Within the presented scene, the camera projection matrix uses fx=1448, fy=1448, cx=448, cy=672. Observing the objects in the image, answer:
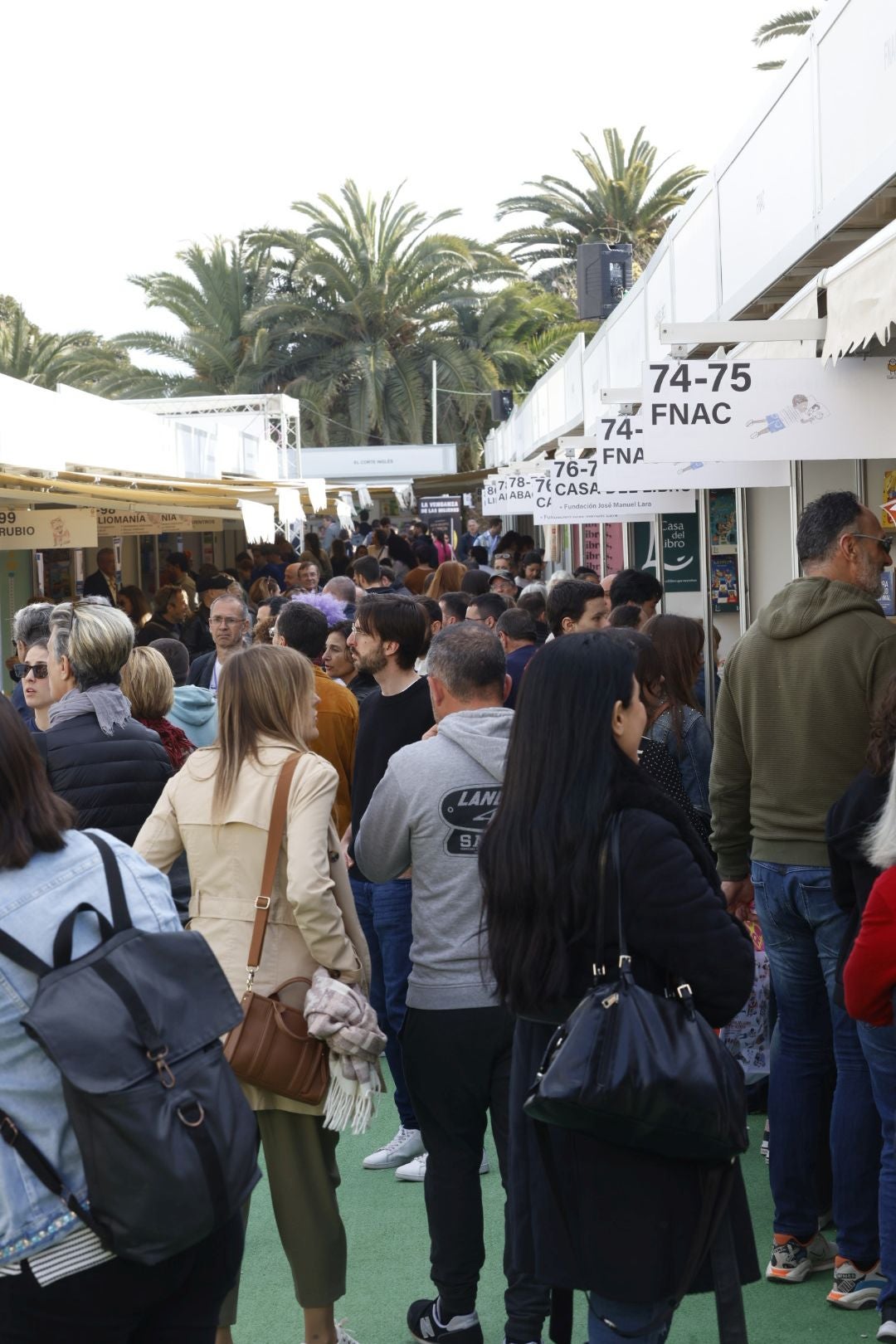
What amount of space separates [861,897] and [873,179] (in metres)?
2.29

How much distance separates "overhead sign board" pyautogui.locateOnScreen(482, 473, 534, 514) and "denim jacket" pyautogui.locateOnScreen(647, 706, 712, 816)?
6.25 metres

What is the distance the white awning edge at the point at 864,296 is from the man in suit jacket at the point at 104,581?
448 inches

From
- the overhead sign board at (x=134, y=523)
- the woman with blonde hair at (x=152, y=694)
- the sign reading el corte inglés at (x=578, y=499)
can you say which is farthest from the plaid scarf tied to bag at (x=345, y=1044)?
the overhead sign board at (x=134, y=523)

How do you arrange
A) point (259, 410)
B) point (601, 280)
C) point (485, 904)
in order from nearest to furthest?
point (485, 904) → point (601, 280) → point (259, 410)

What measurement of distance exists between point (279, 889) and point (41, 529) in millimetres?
9825

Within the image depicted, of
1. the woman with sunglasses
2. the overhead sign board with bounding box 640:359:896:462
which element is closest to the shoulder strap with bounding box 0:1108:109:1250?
the overhead sign board with bounding box 640:359:896:462

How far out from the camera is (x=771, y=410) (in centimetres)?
539

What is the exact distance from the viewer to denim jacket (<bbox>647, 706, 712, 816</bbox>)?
5574mm

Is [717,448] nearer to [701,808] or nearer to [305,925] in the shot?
[701,808]

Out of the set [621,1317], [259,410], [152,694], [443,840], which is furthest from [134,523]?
[621,1317]

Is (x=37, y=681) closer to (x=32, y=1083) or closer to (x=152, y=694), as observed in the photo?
(x=152, y=694)

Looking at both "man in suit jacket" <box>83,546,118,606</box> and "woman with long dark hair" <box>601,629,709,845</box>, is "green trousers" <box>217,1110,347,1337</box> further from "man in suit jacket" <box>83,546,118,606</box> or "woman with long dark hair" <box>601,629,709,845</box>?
"man in suit jacket" <box>83,546,118,606</box>

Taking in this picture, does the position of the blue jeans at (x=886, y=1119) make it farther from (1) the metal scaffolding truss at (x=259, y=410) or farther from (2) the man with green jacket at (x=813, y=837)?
(1) the metal scaffolding truss at (x=259, y=410)

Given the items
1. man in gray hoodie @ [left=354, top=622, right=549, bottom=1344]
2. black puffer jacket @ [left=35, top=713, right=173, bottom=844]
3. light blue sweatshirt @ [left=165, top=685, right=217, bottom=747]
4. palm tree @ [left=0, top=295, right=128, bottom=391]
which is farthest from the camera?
palm tree @ [left=0, top=295, right=128, bottom=391]
